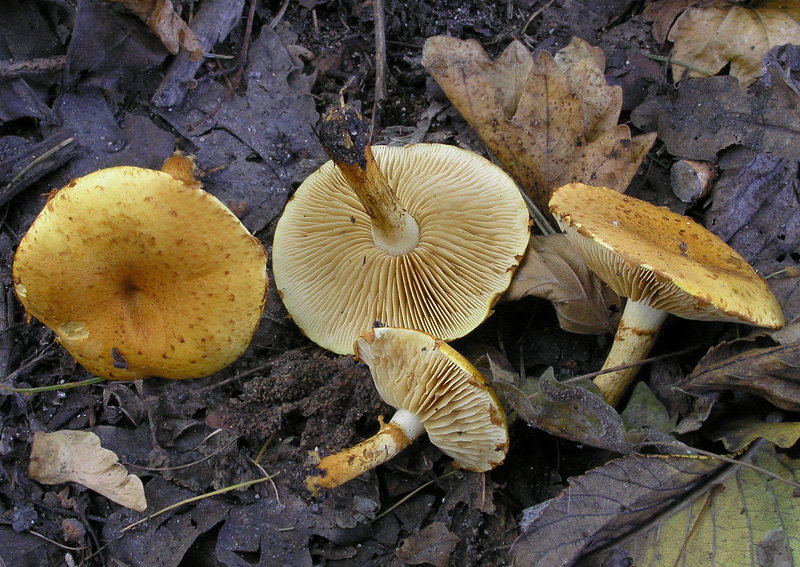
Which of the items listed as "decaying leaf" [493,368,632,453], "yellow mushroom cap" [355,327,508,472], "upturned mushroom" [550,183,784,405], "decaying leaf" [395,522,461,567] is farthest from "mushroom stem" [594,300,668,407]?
"decaying leaf" [395,522,461,567]

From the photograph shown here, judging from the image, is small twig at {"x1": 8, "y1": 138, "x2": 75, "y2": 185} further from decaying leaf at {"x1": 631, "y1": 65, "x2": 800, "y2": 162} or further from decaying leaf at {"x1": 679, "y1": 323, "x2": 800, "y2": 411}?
decaying leaf at {"x1": 679, "y1": 323, "x2": 800, "y2": 411}

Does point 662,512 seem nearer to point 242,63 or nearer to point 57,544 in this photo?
point 57,544

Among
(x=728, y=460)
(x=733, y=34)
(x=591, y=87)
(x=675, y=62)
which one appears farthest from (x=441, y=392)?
(x=733, y=34)

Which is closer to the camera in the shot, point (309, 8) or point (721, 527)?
point (721, 527)

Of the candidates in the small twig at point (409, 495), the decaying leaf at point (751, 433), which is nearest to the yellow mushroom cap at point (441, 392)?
the small twig at point (409, 495)

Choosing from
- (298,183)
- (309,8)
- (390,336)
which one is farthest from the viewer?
(309,8)

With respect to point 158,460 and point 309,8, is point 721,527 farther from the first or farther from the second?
point 309,8

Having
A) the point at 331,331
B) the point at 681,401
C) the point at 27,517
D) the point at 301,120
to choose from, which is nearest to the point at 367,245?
the point at 331,331
